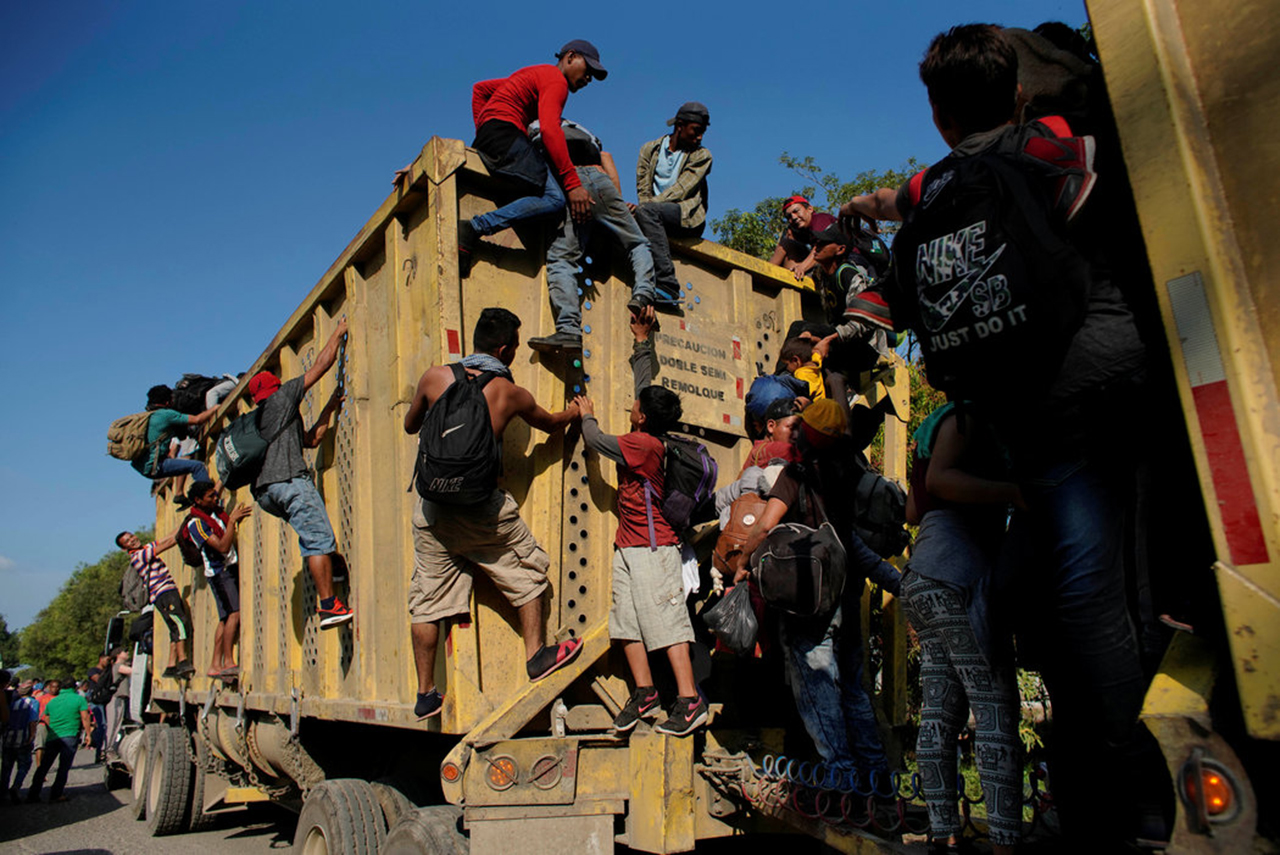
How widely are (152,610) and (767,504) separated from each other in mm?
9830

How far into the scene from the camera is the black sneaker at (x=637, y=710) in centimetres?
359

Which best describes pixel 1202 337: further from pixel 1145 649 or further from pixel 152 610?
pixel 152 610

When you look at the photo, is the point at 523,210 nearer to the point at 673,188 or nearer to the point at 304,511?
the point at 673,188

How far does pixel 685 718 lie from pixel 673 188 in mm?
3210

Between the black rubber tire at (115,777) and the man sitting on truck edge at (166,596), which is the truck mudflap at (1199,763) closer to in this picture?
the man sitting on truck edge at (166,596)

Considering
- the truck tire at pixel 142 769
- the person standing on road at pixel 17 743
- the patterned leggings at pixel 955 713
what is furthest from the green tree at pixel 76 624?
the patterned leggings at pixel 955 713

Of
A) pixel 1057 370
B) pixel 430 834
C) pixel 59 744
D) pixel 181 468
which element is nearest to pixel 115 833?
pixel 181 468

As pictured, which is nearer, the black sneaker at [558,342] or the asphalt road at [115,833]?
the black sneaker at [558,342]

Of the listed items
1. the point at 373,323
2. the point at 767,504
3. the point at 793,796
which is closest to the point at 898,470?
the point at 767,504

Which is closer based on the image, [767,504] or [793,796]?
[793,796]

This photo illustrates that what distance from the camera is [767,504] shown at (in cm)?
355

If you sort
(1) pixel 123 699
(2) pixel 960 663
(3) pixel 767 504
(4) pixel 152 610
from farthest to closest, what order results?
1. (1) pixel 123 699
2. (4) pixel 152 610
3. (3) pixel 767 504
4. (2) pixel 960 663

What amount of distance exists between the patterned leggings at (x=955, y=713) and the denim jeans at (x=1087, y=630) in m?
0.27

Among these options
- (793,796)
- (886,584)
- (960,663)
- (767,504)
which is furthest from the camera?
(886,584)
